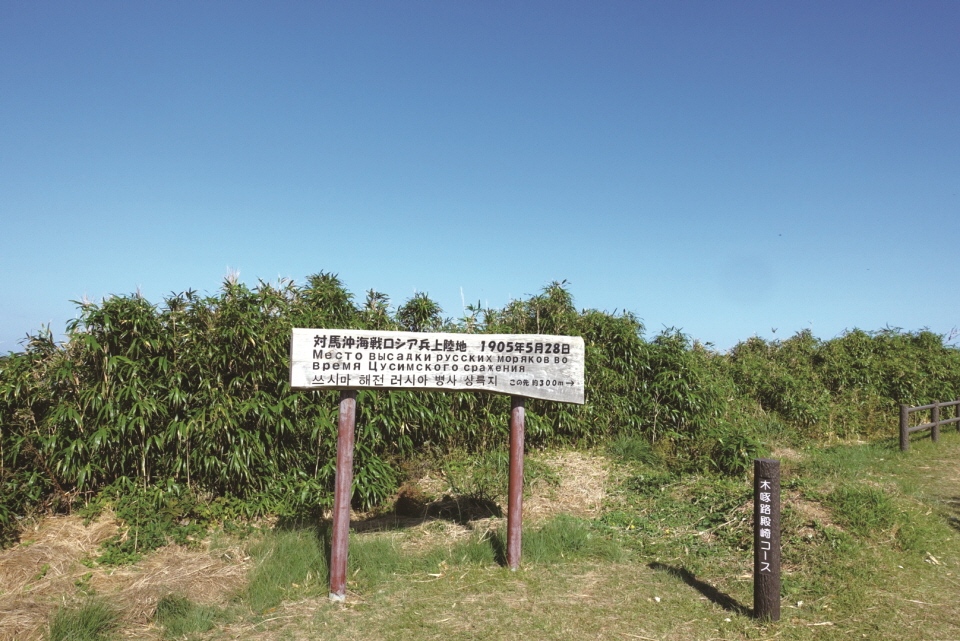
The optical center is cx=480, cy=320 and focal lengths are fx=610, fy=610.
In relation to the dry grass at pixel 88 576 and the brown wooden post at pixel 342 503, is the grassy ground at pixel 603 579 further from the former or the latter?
the brown wooden post at pixel 342 503

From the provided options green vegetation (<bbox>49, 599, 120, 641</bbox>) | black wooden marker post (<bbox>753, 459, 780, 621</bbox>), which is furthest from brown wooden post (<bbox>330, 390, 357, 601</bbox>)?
black wooden marker post (<bbox>753, 459, 780, 621</bbox>)

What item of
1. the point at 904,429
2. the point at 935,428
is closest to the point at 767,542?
the point at 904,429

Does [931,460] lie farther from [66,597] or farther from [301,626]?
[66,597]

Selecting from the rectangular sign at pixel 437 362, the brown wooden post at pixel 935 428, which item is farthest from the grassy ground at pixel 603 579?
the brown wooden post at pixel 935 428

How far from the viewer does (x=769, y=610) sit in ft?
14.7

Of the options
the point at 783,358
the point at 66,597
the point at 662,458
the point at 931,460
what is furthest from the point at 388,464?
the point at 783,358

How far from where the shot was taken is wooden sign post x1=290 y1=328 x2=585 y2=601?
497cm

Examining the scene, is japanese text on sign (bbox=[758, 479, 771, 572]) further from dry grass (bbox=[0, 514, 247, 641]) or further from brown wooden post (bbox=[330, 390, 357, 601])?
dry grass (bbox=[0, 514, 247, 641])

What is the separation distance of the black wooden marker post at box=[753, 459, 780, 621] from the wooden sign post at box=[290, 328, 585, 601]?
5.52ft

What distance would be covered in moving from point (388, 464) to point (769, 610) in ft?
14.6

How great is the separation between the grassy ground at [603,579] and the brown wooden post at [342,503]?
0.55 ft

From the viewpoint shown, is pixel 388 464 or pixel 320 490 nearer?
pixel 320 490

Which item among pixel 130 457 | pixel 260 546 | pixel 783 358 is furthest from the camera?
pixel 783 358

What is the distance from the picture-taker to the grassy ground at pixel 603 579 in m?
4.42
